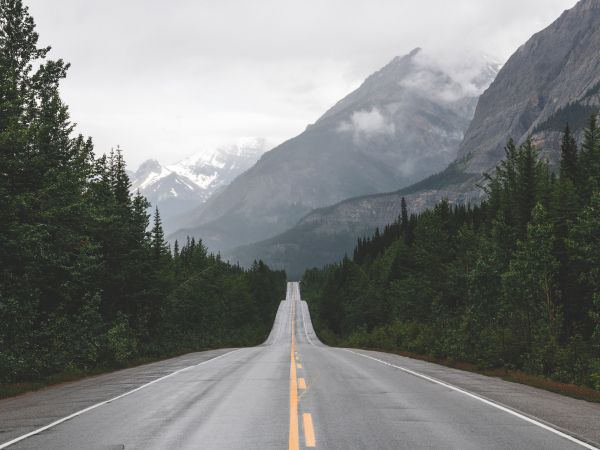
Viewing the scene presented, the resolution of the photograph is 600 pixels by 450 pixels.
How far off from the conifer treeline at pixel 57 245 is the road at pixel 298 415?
4.04m

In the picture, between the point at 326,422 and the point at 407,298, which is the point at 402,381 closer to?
the point at 326,422

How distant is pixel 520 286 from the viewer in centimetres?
2997

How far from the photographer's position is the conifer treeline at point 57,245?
57.6ft

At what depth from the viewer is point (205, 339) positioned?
58.1 meters

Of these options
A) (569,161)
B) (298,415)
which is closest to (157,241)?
(298,415)

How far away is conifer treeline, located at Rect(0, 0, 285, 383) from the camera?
17.6m

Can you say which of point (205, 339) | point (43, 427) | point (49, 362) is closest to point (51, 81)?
point (49, 362)

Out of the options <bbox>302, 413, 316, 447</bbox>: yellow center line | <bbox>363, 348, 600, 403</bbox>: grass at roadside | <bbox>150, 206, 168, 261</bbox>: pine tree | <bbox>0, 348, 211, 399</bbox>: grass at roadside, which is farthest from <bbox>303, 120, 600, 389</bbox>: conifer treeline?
<bbox>150, 206, 168, 261</bbox>: pine tree

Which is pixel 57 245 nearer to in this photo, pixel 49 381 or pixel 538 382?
pixel 49 381

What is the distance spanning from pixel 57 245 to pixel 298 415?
1461 cm

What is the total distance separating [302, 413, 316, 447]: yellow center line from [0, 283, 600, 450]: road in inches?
0.8

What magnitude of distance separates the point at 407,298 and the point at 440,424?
170 feet

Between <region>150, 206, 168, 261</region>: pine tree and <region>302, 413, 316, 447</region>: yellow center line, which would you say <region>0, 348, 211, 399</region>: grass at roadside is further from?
<region>150, 206, 168, 261</region>: pine tree

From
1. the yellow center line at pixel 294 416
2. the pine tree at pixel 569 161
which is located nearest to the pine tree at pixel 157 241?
the yellow center line at pixel 294 416
